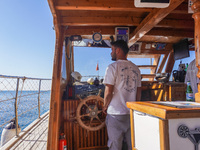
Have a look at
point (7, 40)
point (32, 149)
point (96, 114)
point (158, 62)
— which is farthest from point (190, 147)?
point (7, 40)

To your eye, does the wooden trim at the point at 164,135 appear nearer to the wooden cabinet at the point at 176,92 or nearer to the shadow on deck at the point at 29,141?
the wooden cabinet at the point at 176,92

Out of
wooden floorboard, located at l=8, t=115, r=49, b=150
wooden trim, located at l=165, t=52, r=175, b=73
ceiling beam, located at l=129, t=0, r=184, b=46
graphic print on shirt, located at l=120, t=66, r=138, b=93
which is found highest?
ceiling beam, located at l=129, t=0, r=184, b=46

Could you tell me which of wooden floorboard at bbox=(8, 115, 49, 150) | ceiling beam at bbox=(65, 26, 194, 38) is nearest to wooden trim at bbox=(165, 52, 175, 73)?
ceiling beam at bbox=(65, 26, 194, 38)

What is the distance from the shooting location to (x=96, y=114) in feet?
7.43

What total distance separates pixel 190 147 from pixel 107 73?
0.92 meters

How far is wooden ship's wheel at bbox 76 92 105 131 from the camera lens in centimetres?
220

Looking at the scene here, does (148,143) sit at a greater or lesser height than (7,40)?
lesser

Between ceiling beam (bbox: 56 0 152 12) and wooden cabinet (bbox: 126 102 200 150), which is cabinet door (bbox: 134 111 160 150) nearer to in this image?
wooden cabinet (bbox: 126 102 200 150)

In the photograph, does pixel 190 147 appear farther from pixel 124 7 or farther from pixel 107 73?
pixel 124 7

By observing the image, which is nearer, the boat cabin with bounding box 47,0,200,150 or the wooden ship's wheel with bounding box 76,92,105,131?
the boat cabin with bounding box 47,0,200,150

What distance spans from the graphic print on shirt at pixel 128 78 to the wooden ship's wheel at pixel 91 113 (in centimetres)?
98

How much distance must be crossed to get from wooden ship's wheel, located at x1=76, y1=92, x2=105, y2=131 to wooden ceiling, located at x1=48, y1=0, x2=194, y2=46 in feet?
3.93

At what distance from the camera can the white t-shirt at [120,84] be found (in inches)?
53.6

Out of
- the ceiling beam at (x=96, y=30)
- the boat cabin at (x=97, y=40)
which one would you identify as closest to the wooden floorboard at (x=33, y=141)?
the boat cabin at (x=97, y=40)
